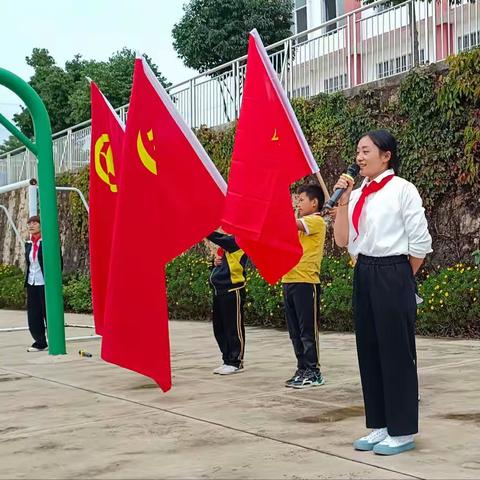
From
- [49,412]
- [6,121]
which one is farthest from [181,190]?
[6,121]

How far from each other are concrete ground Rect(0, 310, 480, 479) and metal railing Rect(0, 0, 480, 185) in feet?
16.0

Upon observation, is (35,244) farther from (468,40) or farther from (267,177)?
(468,40)

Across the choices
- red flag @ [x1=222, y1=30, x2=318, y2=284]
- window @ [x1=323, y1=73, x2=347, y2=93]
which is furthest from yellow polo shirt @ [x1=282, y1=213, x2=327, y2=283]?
window @ [x1=323, y1=73, x2=347, y2=93]

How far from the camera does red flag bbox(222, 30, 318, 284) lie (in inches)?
221

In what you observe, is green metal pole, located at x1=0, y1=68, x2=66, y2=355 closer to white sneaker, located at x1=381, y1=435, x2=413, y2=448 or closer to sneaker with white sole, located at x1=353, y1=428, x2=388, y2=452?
sneaker with white sole, located at x1=353, y1=428, x2=388, y2=452

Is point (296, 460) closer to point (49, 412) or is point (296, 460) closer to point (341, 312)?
point (49, 412)

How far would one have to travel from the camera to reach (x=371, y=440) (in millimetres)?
4293

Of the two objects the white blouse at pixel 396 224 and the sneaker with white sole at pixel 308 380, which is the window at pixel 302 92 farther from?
the white blouse at pixel 396 224

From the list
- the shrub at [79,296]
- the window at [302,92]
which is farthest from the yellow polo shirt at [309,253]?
the shrub at [79,296]

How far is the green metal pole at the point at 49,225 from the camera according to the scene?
29.4 feet

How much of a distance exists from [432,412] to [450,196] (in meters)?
5.92

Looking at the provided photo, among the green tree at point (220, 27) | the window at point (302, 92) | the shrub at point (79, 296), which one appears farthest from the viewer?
the green tree at point (220, 27)

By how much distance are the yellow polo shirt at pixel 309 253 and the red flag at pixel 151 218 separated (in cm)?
79

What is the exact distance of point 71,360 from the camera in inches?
352
